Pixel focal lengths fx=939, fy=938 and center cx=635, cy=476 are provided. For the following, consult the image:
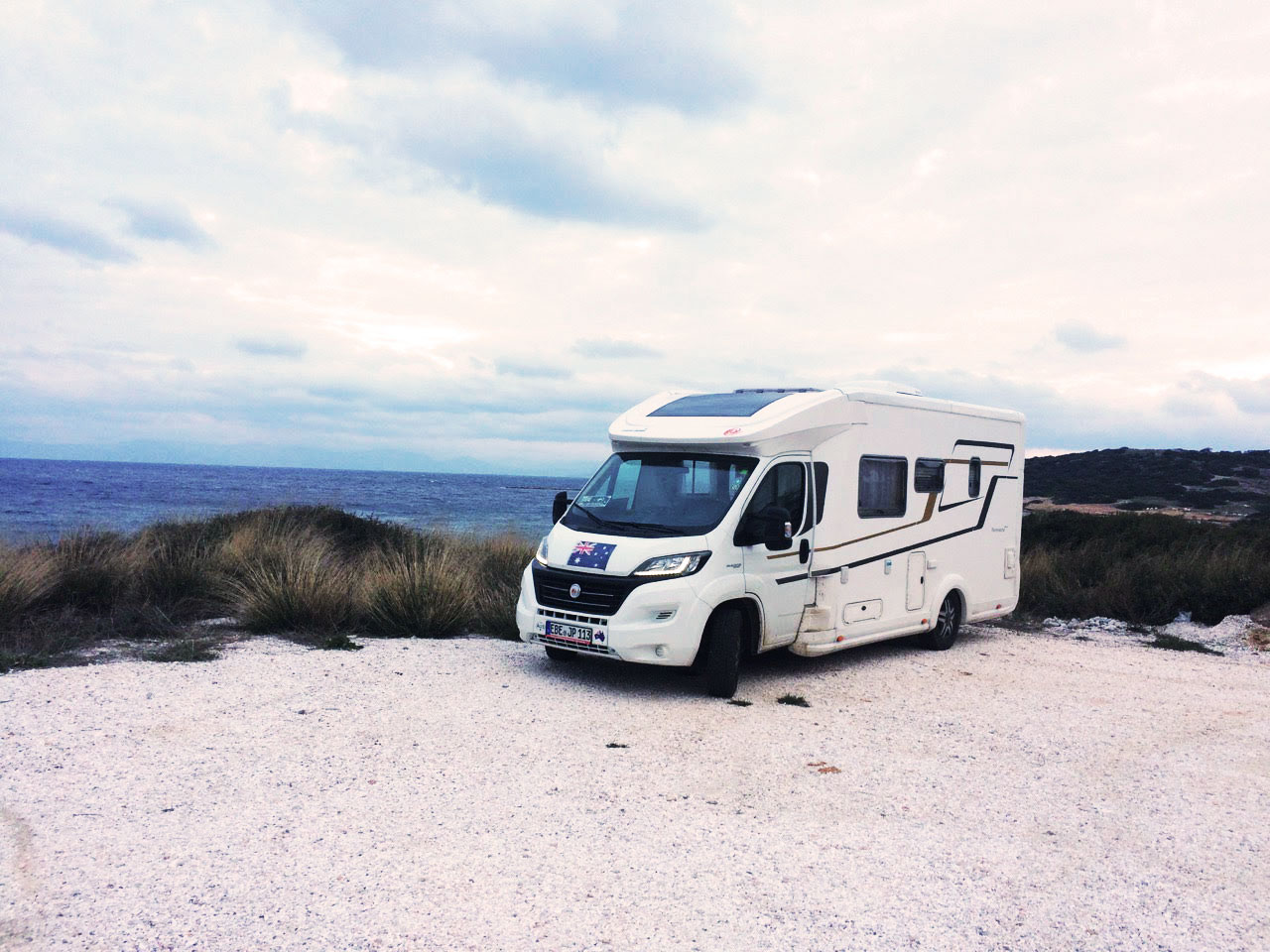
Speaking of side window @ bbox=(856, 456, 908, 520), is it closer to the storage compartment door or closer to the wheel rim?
the storage compartment door

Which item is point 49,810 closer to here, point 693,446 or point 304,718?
point 304,718

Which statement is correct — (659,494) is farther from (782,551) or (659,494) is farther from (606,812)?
(606,812)

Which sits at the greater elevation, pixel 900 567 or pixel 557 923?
pixel 900 567

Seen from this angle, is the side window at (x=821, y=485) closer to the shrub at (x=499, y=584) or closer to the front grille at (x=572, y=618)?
the front grille at (x=572, y=618)

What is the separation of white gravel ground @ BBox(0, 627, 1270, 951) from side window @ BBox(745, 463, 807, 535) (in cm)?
163

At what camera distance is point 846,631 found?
353 inches

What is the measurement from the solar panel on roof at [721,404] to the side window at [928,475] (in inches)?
73.5

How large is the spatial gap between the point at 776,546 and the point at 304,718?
158 inches

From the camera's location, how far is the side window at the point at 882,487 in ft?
30.3

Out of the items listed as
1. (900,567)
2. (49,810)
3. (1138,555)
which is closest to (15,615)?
(49,810)

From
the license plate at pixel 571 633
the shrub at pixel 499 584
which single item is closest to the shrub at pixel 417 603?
the shrub at pixel 499 584

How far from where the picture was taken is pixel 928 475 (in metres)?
10.2

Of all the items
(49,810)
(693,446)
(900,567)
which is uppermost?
(693,446)

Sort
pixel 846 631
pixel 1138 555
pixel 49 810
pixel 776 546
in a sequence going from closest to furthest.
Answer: pixel 49 810
pixel 776 546
pixel 846 631
pixel 1138 555
